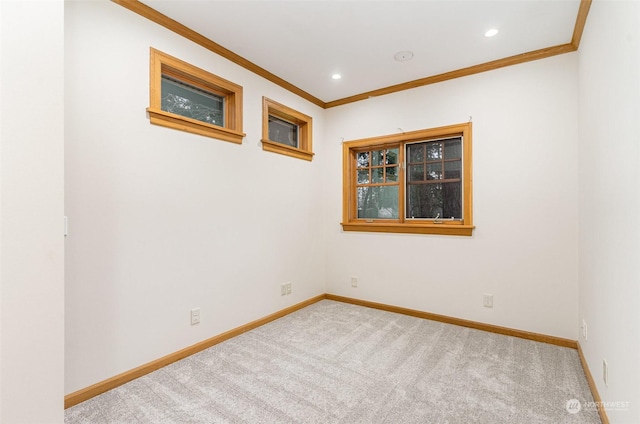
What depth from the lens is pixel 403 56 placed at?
285 centimetres

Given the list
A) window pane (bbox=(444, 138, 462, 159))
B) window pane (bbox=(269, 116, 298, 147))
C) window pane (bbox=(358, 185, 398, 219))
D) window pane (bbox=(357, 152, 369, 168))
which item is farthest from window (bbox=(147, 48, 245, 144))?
window pane (bbox=(444, 138, 462, 159))

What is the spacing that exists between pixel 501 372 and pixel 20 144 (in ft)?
10.4

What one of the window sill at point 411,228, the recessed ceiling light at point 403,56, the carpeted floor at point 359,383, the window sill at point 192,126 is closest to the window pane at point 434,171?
the window sill at point 411,228

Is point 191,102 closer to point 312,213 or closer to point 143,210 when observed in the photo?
point 143,210

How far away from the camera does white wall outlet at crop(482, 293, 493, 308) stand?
2.98 m

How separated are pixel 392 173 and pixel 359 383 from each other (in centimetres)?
244

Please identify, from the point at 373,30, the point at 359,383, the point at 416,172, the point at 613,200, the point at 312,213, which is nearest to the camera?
the point at 613,200

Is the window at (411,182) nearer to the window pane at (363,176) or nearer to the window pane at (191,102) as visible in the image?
the window pane at (363,176)

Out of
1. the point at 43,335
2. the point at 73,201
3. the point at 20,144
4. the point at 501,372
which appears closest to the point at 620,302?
the point at 501,372

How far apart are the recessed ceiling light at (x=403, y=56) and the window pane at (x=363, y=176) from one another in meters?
1.40

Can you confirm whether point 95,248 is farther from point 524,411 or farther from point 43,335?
point 524,411

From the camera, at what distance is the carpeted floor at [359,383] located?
1.74 metres

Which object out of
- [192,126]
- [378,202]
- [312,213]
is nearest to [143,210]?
[192,126]

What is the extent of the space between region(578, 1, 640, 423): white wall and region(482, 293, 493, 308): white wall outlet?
0.78 m
